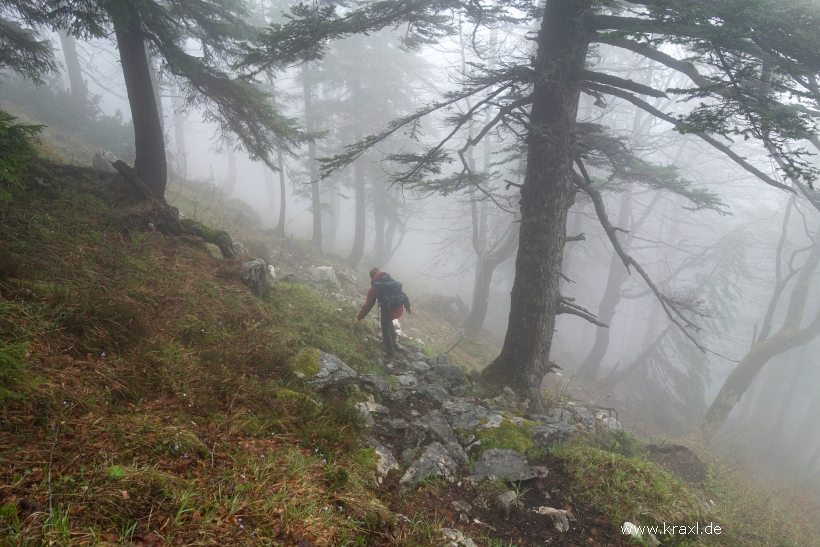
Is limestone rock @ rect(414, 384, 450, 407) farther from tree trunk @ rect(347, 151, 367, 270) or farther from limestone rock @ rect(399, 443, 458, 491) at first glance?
tree trunk @ rect(347, 151, 367, 270)

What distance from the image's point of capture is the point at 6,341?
320 cm

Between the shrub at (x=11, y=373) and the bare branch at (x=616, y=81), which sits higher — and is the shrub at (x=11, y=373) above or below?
below

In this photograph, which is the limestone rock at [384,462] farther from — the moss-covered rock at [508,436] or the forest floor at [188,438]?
the moss-covered rock at [508,436]

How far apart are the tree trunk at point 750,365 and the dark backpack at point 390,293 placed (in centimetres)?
1253

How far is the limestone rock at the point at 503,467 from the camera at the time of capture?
4.29 meters

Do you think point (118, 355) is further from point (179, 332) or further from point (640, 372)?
point (640, 372)

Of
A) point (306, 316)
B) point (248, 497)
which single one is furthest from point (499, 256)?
point (248, 497)

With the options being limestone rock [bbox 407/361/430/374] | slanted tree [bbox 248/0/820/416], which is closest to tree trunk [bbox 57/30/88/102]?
slanted tree [bbox 248/0/820/416]

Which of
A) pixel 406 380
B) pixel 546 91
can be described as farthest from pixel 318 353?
pixel 546 91

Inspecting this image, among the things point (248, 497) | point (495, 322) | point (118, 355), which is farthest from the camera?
point (495, 322)

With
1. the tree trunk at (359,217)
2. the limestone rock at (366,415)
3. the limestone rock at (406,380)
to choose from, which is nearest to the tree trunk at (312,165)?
the tree trunk at (359,217)

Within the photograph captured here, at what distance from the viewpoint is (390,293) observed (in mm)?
8453

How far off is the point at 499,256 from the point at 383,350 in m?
10.3

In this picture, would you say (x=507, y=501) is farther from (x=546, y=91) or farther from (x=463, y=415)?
(x=546, y=91)
